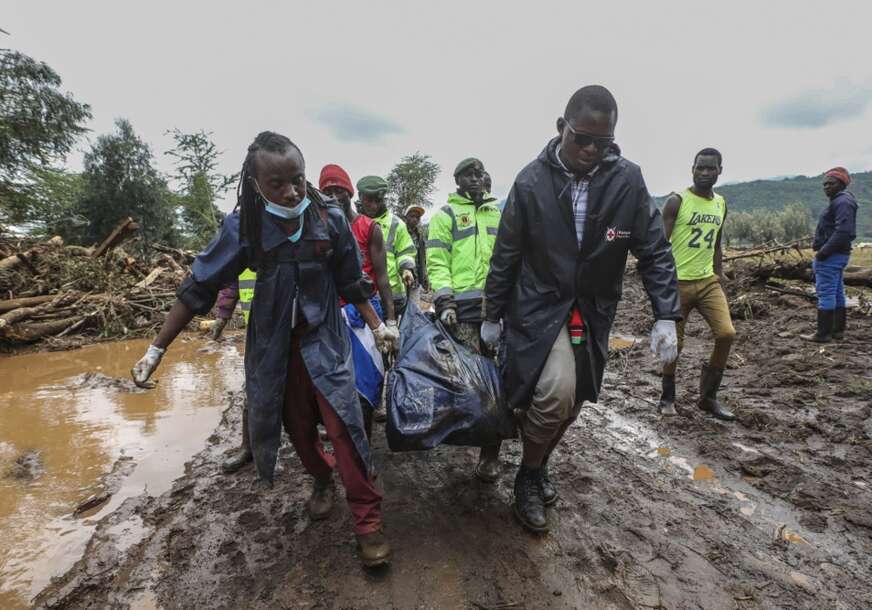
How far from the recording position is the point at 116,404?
14.3ft

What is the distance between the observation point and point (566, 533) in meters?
2.21

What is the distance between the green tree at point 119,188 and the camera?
2189 centimetres

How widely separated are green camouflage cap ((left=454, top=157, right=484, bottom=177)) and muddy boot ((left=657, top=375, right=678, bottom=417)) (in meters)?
2.26

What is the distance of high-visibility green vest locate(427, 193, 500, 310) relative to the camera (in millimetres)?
3062

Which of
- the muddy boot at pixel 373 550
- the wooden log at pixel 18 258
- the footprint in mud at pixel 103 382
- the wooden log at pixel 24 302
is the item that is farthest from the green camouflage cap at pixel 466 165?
the wooden log at pixel 18 258

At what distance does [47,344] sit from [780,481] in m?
8.89

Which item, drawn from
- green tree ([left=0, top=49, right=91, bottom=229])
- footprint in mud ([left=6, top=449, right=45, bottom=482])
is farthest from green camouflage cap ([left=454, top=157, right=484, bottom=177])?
green tree ([left=0, top=49, right=91, bottom=229])

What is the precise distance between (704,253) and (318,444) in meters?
3.16

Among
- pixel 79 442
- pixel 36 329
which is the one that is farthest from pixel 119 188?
pixel 79 442

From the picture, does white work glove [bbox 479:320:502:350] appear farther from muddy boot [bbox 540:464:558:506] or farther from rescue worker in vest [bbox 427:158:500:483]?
muddy boot [bbox 540:464:558:506]

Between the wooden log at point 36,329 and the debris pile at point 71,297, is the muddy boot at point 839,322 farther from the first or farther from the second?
the wooden log at point 36,329

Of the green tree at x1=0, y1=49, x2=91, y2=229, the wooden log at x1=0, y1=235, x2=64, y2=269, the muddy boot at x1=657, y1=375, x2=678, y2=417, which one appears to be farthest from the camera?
the green tree at x1=0, y1=49, x2=91, y2=229

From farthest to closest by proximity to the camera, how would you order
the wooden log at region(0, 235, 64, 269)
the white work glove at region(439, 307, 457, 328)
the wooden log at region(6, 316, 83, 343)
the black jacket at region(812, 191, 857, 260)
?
the wooden log at region(0, 235, 64, 269) → the wooden log at region(6, 316, 83, 343) → the black jacket at region(812, 191, 857, 260) → the white work glove at region(439, 307, 457, 328)

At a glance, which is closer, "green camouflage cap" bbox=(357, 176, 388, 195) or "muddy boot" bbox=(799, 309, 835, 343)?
"green camouflage cap" bbox=(357, 176, 388, 195)
